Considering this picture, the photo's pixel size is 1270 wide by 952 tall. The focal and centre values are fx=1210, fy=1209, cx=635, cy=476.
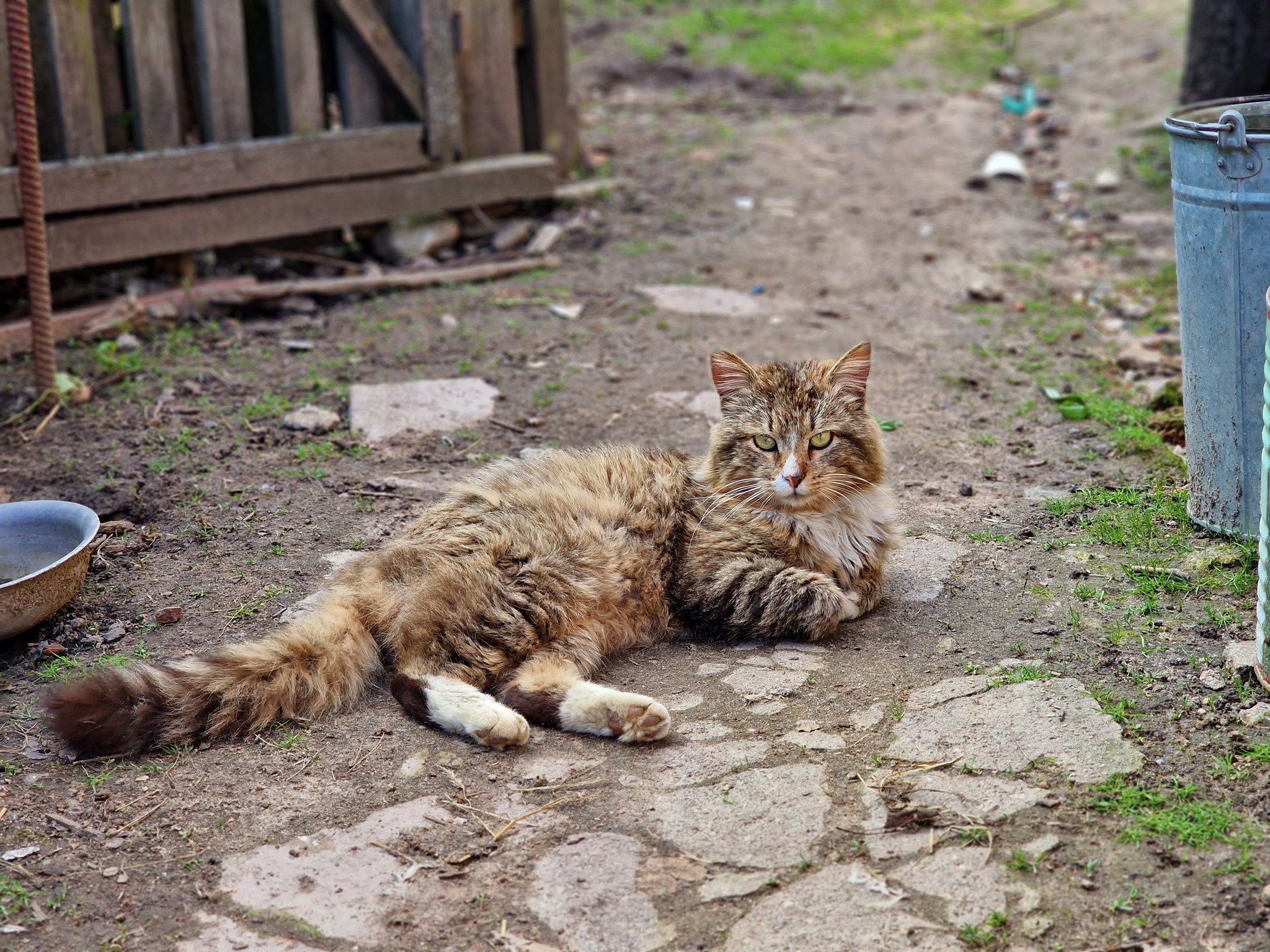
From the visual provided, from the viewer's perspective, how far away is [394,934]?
9.84 ft

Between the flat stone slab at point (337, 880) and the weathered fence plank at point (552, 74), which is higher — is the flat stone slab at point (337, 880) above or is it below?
below

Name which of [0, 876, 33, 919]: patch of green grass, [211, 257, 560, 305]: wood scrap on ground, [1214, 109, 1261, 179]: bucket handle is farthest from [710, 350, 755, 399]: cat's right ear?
[211, 257, 560, 305]: wood scrap on ground

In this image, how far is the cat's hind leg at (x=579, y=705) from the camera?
3.69m

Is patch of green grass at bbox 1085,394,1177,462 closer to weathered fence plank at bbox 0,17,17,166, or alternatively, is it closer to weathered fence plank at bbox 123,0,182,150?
weathered fence plank at bbox 123,0,182,150

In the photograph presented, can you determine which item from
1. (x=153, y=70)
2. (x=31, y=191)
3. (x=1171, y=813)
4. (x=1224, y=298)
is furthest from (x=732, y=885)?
(x=153, y=70)

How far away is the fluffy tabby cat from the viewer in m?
3.68

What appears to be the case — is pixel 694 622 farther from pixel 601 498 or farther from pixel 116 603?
pixel 116 603

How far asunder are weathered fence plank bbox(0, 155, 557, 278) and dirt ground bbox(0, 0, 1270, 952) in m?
0.62

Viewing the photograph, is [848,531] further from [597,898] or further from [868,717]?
[597,898]

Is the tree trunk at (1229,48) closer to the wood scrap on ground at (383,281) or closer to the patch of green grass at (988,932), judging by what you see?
the wood scrap on ground at (383,281)

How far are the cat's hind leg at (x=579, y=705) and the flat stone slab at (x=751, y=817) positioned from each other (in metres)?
0.27

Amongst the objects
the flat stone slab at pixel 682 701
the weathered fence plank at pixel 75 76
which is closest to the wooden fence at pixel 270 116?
the weathered fence plank at pixel 75 76

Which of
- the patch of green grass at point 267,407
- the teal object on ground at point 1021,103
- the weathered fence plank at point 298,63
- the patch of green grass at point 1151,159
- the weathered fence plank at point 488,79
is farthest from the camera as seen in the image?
the teal object on ground at point 1021,103

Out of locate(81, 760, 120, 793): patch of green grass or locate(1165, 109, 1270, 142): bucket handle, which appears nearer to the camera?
locate(81, 760, 120, 793): patch of green grass
